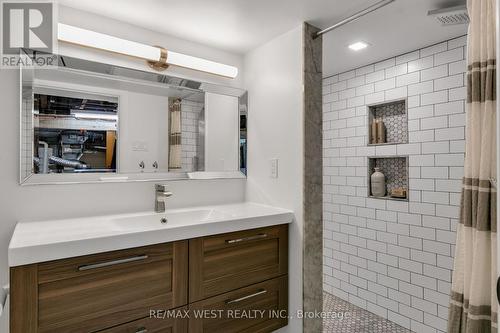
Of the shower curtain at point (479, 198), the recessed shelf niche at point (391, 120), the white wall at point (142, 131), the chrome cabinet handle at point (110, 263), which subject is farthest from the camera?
the recessed shelf niche at point (391, 120)

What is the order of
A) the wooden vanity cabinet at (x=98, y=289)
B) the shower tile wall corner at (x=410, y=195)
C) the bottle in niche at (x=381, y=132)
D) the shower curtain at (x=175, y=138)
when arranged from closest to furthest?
the wooden vanity cabinet at (x=98, y=289) → the shower curtain at (x=175, y=138) → the shower tile wall corner at (x=410, y=195) → the bottle in niche at (x=381, y=132)

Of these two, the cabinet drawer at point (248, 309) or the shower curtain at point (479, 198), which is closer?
the shower curtain at point (479, 198)

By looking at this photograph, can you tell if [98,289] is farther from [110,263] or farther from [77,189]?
[77,189]

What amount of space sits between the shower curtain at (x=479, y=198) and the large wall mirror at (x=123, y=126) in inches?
62.3

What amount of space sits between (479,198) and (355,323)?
6.21 ft

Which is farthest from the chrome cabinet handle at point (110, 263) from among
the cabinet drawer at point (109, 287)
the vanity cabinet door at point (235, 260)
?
the vanity cabinet door at point (235, 260)

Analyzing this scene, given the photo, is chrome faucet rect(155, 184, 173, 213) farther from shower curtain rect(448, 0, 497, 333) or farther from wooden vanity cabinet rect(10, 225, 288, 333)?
shower curtain rect(448, 0, 497, 333)

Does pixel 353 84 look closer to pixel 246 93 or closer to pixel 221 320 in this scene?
pixel 246 93

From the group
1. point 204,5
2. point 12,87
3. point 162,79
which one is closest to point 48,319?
point 12,87

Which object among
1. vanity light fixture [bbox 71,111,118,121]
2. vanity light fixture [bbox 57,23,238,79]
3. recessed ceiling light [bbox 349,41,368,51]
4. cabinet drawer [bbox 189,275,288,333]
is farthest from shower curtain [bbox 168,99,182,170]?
recessed ceiling light [bbox 349,41,368,51]

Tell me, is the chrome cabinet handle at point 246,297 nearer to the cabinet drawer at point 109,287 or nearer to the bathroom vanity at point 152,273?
the bathroom vanity at point 152,273

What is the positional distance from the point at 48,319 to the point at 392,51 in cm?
287

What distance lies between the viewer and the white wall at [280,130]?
1969 millimetres

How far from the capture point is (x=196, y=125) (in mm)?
2221
